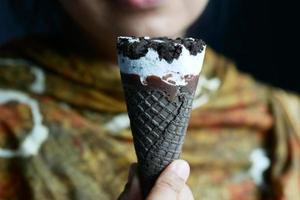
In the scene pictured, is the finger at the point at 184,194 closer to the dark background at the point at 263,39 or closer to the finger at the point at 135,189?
the finger at the point at 135,189

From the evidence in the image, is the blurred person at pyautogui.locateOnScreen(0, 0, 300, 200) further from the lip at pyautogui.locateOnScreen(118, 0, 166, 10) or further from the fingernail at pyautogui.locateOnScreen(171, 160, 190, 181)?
the fingernail at pyautogui.locateOnScreen(171, 160, 190, 181)

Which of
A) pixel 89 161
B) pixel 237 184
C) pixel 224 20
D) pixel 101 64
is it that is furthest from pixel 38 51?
pixel 224 20

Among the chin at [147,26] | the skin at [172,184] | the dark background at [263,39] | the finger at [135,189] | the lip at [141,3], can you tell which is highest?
the lip at [141,3]

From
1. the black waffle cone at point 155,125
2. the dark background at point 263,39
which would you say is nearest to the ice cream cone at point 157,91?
the black waffle cone at point 155,125

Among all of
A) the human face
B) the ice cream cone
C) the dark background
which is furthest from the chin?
the dark background

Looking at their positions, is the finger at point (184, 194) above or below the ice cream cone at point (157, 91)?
below

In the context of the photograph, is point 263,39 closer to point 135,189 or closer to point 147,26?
point 147,26

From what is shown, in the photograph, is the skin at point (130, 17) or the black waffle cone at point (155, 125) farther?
the skin at point (130, 17)

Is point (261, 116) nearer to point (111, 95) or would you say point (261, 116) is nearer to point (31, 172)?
point (111, 95)
